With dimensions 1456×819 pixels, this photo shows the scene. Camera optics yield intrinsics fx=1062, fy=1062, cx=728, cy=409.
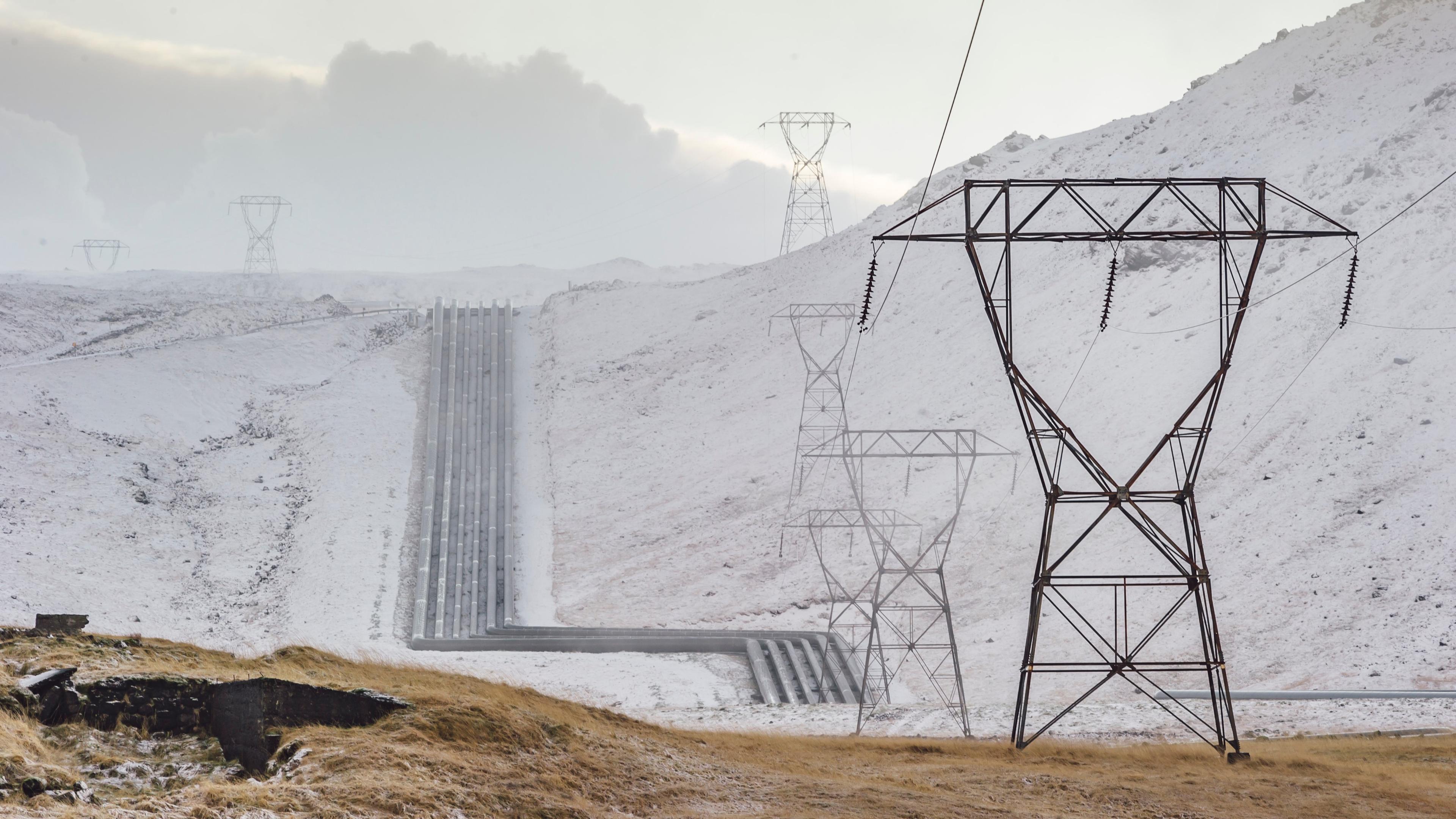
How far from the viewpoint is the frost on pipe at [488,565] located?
37.0 metres

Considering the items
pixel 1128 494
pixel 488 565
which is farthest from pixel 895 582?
pixel 1128 494

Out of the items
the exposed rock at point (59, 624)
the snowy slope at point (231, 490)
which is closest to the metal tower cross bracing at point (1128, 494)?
the snowy slope at point (231, 490)

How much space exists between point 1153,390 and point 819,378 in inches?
601

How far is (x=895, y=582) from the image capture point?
46344 millimetres

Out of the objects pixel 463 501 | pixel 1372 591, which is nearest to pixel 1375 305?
pixel 1372 591

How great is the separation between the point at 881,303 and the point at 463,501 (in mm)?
29885

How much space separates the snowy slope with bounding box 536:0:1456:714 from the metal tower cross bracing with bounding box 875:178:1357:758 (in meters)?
1.64

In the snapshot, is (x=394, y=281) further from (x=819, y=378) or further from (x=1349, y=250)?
(x=1349, y=250)

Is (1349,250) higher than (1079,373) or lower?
higher

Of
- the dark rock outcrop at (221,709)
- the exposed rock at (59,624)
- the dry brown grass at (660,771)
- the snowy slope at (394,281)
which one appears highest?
the snowy slope at (394,281)

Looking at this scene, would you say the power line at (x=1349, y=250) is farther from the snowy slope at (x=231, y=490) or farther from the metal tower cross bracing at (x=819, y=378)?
the snowy slope at (x=231, y=490)

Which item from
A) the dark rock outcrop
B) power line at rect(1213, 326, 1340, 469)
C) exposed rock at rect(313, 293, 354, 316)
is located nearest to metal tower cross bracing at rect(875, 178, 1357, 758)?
power line at rect(1213, 326, 1340, 469)

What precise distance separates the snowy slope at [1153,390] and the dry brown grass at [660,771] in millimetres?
12631

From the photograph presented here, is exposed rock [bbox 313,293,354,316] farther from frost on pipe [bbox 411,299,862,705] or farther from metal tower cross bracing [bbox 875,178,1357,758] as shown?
metal tower cross bracing [bbox 875,178,1357,758]
